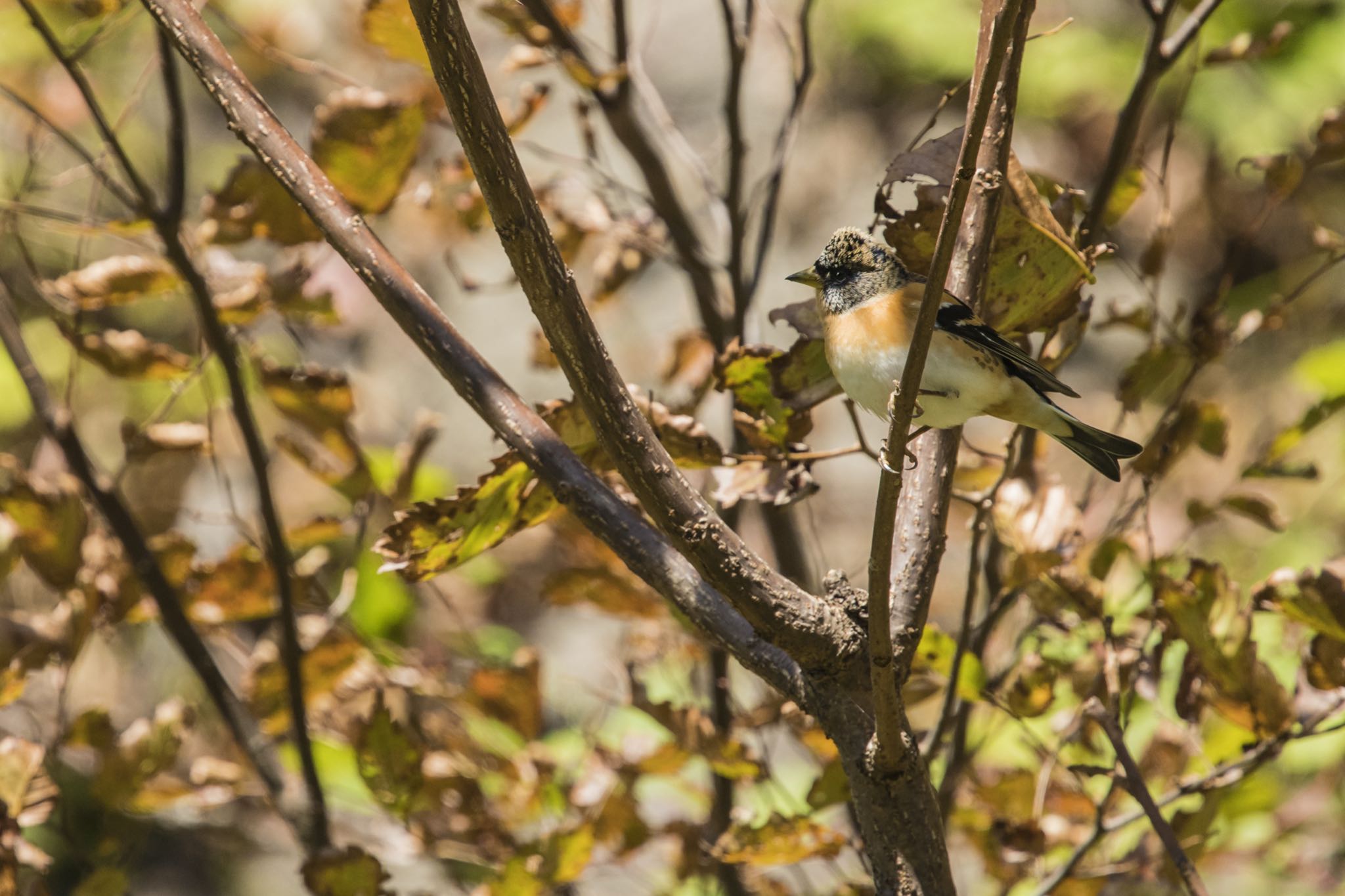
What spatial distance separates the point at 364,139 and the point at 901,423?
0.97 m

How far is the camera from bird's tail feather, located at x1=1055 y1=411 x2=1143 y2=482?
1.51 meters

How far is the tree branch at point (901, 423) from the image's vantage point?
0.83 meters

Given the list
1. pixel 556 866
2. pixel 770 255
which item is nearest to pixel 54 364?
pixel 770 255

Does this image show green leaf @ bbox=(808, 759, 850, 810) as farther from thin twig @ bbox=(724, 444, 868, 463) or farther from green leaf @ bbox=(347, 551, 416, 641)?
green leaf @ bbox=(347, 551, 416, 641)

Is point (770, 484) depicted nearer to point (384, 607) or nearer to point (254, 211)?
point (254, 211)

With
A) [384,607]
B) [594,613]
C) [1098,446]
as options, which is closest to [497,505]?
[1098,446]

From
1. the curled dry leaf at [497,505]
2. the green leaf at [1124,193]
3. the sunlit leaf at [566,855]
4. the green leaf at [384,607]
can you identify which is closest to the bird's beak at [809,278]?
the green leaf at [1124,193]

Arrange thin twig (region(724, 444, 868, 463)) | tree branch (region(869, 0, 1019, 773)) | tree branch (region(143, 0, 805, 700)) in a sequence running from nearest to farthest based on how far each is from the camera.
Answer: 1. tree branch (region(869, 0, 1019, 773))
2. tree branch (region(143, 0, 805, 700))
3. thin twig (region(724, 444, 868, 463))

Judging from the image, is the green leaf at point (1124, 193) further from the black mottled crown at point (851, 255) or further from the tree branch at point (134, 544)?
the tree branch at point (134, 544)

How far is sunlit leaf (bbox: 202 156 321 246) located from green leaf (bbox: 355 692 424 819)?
70cm

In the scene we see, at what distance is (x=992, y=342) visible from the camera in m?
1.37

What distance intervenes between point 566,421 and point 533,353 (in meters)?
0.80

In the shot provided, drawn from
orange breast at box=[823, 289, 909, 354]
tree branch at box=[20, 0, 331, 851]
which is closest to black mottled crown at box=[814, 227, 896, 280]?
orange breast at box=[823, 289, 909, 354]

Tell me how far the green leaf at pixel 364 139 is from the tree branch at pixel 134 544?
579mm
